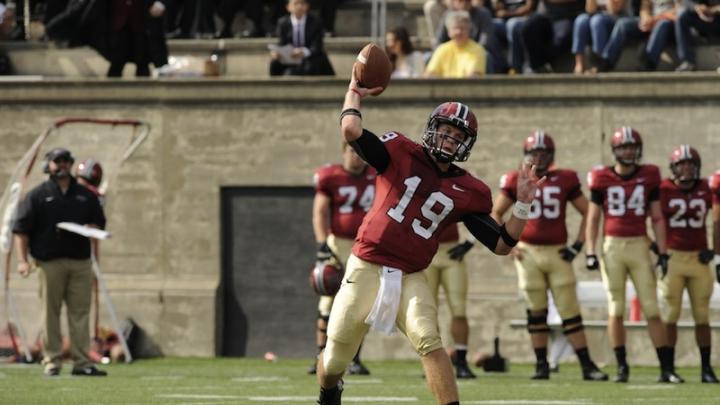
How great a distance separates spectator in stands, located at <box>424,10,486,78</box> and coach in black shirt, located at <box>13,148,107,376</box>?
435cm

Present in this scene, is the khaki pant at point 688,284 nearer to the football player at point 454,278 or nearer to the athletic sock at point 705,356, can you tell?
the athletic sock at point 705,356

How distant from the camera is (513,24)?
55.4 ft

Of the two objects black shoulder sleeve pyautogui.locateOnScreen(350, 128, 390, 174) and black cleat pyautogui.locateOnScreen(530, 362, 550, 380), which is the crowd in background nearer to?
black cleat pyautogui.locateOnScreen(530, 362, 550, 380)

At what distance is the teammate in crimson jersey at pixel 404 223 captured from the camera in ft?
26.0

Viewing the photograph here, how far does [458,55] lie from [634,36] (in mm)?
1744

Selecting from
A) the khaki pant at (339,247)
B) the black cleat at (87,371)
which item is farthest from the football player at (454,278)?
the black cleat at (87,371)

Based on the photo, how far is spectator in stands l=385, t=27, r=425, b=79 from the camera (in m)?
16.6

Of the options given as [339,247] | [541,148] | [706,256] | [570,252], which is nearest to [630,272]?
[570,252]

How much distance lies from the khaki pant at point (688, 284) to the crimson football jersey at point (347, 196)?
237 centimetres

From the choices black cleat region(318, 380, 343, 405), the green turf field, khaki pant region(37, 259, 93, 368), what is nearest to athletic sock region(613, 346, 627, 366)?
the green turf field

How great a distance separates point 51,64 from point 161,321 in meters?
3.32

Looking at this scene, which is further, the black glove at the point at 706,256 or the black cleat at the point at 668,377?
the black glove at the point at 706,256

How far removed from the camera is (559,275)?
13.1 m

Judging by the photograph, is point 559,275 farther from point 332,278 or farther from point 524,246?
point 332,278
